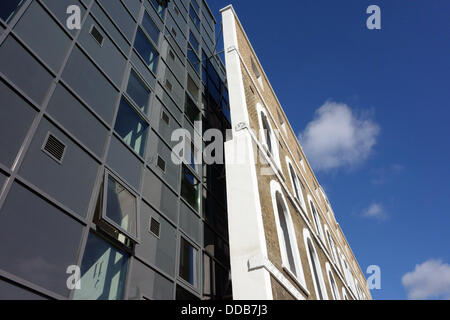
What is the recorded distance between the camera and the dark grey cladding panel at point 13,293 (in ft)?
11.5

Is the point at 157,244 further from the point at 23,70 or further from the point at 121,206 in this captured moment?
the point at 23,70

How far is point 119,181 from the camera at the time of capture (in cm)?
598

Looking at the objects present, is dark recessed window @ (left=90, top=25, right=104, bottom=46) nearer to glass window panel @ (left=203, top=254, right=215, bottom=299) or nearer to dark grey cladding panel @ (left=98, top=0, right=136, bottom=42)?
dark grey cladding panel @ (left=98, top=0, right=136, bottom=42)

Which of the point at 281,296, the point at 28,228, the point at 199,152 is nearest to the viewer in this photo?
the point at 28,228

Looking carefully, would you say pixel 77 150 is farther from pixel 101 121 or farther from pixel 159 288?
pixel 159 288

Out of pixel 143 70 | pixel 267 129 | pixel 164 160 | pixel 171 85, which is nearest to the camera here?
pixel 164 160

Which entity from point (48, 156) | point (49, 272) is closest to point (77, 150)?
point (48, 156)

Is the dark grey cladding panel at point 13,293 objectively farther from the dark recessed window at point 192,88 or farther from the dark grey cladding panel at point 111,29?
the dark recessed window at point 192,88

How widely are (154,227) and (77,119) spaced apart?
8.19 ft

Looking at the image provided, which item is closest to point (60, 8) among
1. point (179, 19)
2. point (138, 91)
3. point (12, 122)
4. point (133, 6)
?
point (138, 91)

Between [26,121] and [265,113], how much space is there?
30.2 ft

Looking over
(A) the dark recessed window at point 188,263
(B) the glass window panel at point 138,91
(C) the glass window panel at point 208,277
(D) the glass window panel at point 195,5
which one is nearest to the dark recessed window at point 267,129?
(B) the glass window panel at point 138,91

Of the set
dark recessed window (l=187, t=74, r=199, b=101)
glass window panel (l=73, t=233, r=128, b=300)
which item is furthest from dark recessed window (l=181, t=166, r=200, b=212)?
dark recessed window (l=187, t=74, r=199, b=101)

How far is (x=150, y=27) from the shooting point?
988 cm
